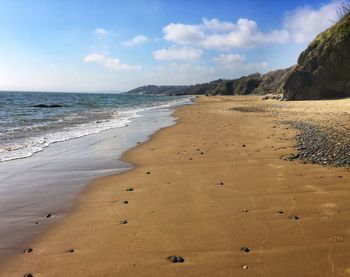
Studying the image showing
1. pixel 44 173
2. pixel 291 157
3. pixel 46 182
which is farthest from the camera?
pixel 291 157

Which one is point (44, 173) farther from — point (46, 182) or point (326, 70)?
point (326, 70)

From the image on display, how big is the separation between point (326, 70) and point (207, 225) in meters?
35.6

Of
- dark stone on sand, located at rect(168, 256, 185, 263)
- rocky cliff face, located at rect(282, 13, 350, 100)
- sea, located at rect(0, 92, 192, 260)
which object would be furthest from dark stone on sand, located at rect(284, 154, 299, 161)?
rocky cliff face, located at rect(282, 13, 350, 100)

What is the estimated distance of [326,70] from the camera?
36.4 m

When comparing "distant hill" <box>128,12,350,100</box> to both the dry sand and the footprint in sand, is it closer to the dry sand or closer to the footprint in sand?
the dry sand

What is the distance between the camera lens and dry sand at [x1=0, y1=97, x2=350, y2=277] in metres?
3.87

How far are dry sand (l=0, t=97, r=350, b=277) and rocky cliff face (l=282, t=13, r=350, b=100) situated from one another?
30890mm

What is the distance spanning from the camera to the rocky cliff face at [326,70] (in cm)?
3550

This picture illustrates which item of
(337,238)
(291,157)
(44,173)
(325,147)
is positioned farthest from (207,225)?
(325,147)

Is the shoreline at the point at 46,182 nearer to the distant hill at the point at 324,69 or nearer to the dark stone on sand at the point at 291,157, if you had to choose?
the dark stone on sand at the point at 291,157

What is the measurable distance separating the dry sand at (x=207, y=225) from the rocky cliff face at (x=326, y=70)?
30.9 meters

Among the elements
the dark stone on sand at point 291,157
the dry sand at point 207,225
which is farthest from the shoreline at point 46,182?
the dark stone on sand at point 291,157

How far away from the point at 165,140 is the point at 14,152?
5.08 meters

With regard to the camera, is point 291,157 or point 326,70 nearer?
point 291,157
